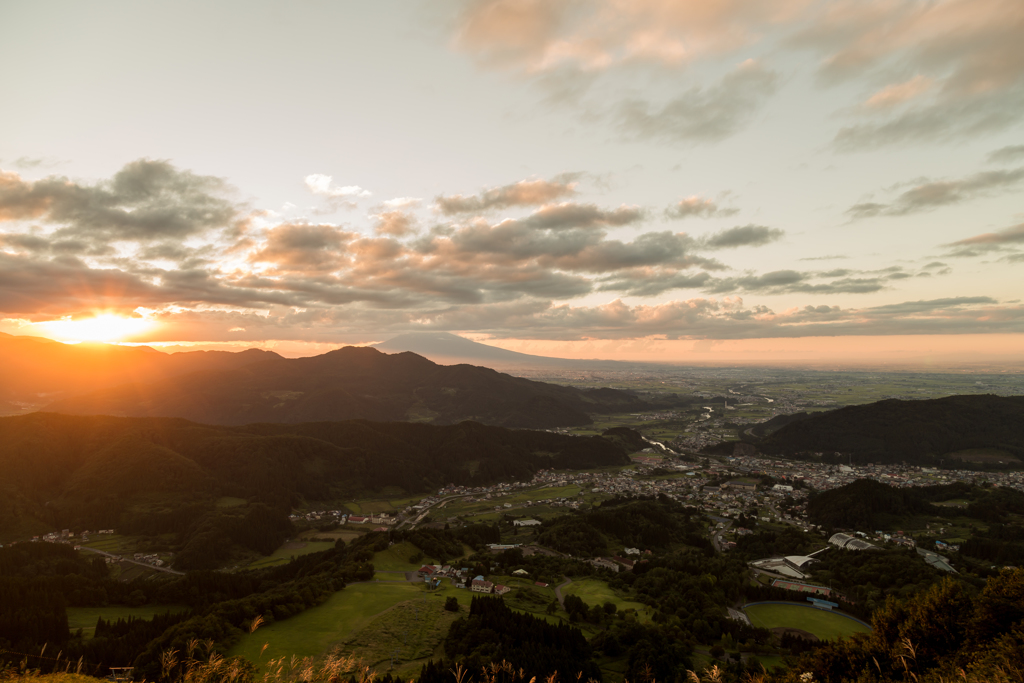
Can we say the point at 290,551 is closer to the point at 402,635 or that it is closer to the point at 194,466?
the point at 194,466

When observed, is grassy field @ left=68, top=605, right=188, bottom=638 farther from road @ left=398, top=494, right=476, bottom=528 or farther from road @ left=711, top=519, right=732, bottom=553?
road @ left=711, top=519, right=732, bottom=553

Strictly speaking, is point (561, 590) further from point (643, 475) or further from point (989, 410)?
point (989, 410)

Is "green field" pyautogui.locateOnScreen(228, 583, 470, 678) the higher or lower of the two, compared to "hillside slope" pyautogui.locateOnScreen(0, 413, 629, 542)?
higher

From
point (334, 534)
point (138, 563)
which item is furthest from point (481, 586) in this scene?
point (138, 563)

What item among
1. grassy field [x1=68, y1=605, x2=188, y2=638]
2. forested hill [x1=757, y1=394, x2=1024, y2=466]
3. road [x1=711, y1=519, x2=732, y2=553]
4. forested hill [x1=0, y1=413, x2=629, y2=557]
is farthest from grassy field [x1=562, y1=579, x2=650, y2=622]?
forested hill [x1=757, y1=394, x2=1024, y2=466]

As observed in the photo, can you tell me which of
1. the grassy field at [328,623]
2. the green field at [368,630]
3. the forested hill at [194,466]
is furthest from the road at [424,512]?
the green field at [368,630]
